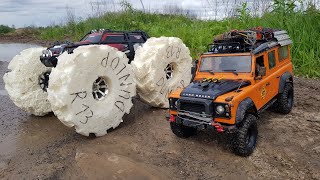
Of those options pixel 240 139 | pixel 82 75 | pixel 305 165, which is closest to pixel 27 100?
pixel 82 75

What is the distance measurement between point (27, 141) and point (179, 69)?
363cm

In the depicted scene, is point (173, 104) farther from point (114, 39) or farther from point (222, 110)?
point (114, 39)

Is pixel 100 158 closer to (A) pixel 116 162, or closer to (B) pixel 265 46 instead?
(A) pixel 116 162

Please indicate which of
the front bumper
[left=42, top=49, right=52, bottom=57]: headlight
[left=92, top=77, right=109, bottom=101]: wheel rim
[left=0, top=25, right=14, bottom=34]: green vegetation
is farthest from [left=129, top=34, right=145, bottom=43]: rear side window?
[left=0, top=25, right=14, bottom=34]: green vegetation

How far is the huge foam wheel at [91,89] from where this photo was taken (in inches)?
213

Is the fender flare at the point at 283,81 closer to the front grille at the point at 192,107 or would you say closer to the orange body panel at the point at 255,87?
the orange body panel at the point at 255,87

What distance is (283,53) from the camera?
672cm

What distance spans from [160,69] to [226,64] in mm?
1687

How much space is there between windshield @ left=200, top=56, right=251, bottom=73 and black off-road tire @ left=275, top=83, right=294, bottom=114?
1404mm

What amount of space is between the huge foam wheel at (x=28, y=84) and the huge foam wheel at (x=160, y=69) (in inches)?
87.3

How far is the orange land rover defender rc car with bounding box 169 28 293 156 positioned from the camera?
15.9 ft

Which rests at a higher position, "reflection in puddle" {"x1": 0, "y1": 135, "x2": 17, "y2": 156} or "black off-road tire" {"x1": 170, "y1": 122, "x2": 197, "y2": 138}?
"black off-road tire" {"x1": 170, "y1": 122, "x2": 197, "y2": 138}

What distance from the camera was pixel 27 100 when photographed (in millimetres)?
7105

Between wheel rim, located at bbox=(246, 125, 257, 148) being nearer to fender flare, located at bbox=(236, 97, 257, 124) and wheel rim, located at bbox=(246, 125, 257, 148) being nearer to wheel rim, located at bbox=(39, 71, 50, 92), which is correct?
fender flare, located at bbox=(236, 97, 257, 124)
